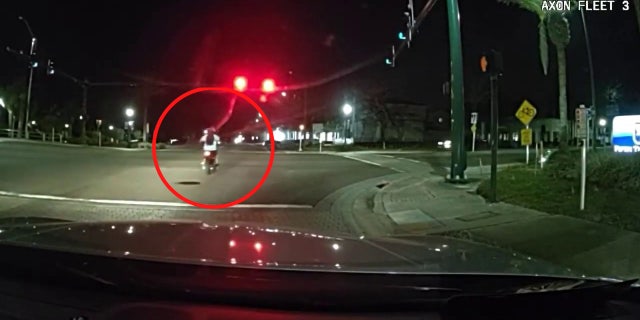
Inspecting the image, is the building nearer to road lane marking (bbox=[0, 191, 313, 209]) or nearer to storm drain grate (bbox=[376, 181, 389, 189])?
storm drain grate (bbox=[376, 181, 389, 189])

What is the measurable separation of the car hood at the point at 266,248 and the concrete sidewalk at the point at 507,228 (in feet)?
10.0

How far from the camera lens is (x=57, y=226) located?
4.32 meters

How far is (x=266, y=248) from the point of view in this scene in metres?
3.85

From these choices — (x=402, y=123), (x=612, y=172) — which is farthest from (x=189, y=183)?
(x=402, y=123)

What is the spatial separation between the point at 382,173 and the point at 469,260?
24.0 meters

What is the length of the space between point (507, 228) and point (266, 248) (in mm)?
9147

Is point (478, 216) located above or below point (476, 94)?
below

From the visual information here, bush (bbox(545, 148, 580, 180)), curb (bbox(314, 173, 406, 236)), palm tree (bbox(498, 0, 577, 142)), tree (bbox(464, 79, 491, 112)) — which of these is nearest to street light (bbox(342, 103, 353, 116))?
tree (bbox(464, 79, 491, 112))

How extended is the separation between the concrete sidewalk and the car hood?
10.0 feet

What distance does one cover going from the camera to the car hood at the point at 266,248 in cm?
306

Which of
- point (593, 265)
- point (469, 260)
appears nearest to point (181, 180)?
point (593, 265)

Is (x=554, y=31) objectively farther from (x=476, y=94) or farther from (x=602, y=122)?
(x=476, y=94)

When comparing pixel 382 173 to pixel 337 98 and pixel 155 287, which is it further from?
pixel 337 98
